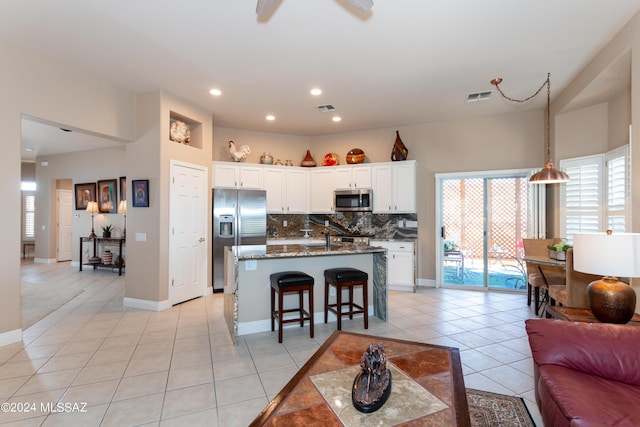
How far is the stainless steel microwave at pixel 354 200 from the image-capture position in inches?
235

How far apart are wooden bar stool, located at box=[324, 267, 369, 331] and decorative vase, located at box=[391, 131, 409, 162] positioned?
296 centimetres

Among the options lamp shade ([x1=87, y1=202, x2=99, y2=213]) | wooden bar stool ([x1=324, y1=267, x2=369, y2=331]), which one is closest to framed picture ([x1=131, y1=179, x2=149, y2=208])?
wooden bar stool ([x1=324, y1=267, x2=369, y2=331])

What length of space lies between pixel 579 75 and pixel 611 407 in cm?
404

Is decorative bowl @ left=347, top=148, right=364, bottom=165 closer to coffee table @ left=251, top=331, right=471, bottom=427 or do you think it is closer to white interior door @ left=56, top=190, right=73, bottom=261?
coffee table @ left=251, top=331, right=471, bottom=427

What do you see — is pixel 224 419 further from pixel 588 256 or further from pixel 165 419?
pixel 588 256

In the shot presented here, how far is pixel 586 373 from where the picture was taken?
1785 millimetres

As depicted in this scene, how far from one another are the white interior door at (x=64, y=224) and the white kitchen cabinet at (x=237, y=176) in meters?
6.31

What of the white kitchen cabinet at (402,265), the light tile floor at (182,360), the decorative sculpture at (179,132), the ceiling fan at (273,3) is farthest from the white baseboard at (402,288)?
the ceiling fan at (273,3)

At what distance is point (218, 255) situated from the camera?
5.36 m

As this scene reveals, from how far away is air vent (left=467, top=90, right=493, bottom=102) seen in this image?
179 inches

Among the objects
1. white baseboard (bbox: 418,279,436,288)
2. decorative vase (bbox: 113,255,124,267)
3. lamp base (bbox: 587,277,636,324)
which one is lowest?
white baseboard (bbox: 418,279,436,288)

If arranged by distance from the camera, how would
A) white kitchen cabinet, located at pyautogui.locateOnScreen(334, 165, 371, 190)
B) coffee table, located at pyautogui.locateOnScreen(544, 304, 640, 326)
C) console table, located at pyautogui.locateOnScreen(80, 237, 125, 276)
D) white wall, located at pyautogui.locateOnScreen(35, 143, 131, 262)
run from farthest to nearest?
white wall, located at pyautogui.locateOnScreen(35, 143, 131, 262), console table, located at pyautogui.locateOnScreen(80, 237, 125, 276), white kitchen cabinet, located at pyautogui.locateOnScreen(334, 165, 371, 190), coffee table, located at pyautogui.locateOnScreen(544, 304, 640, 326)

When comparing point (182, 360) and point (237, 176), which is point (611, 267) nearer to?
point (182, 360)

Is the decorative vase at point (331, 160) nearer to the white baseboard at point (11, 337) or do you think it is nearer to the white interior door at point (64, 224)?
the white baseboard at point (11, 337)
